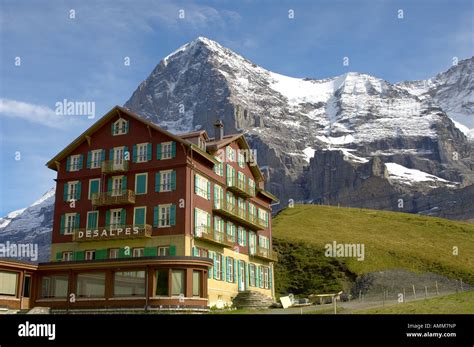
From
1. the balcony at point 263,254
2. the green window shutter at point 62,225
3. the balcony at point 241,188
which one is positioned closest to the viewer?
the green window shutter at point 62,225

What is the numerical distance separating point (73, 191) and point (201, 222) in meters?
13.6

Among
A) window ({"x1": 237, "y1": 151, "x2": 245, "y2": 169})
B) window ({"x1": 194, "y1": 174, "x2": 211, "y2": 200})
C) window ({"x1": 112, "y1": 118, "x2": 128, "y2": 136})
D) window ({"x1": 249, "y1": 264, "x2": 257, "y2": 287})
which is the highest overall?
window ({"x1": 112, "y1": 118, "x2": 128, "y2": 136})

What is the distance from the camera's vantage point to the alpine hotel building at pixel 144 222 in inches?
1593

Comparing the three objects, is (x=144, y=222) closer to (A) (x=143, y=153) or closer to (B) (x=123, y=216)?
(B) (x=123, y=216)

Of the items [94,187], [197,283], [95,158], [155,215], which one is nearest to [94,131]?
[95,158]

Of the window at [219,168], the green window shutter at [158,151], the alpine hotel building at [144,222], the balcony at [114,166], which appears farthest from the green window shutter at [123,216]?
the window at [219,168]

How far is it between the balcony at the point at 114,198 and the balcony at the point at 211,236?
6.71m

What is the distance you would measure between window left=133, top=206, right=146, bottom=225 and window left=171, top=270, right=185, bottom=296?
9675mm

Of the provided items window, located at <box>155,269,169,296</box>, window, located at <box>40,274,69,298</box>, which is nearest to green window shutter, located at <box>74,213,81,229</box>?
window, located at <box>40,274,69,298</box>

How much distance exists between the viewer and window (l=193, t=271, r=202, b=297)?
4097 centimetres

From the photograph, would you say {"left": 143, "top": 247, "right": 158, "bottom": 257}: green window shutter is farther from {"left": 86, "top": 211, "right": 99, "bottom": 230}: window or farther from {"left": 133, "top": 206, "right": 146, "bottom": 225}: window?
{"left": 86, "top": 211, "right": 99, "bottom": 230}: window

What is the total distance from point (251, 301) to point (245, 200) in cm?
1473

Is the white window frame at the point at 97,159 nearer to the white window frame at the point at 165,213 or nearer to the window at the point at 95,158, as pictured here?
the window at the point at 95,158
